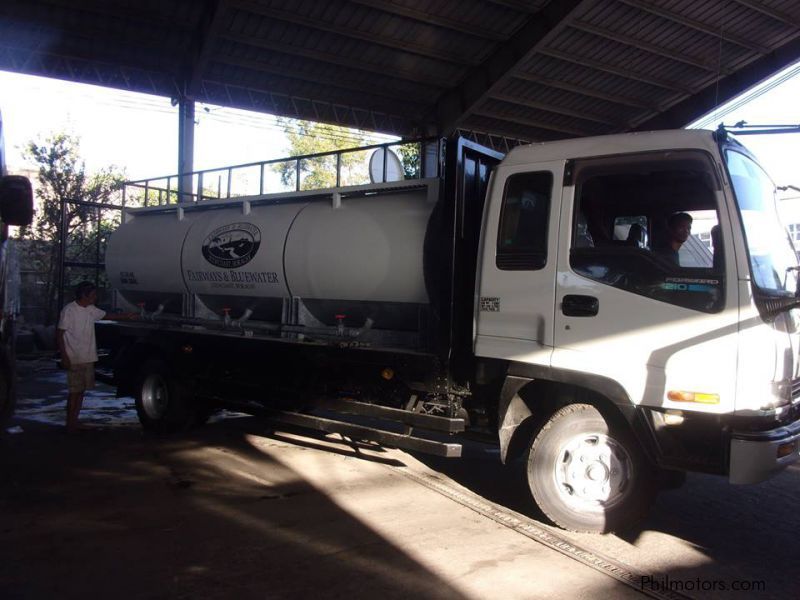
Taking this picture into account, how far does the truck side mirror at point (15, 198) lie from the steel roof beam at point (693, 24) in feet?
44.3

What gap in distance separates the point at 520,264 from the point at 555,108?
1647 centimetres

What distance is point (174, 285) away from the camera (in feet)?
25.0

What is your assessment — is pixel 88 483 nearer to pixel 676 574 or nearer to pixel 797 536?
pixel 676 574

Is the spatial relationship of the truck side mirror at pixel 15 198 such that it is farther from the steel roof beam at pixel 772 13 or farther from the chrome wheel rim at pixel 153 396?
the steel roof beam at pixel 772 13

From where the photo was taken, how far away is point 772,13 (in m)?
15.7

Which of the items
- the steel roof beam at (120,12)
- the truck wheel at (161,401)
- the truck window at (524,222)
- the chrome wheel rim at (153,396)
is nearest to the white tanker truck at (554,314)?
the truck window at (524,222)

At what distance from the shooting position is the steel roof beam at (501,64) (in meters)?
14.7

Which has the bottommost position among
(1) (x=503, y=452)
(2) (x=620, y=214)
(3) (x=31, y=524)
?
(3) (x=31, y=524)

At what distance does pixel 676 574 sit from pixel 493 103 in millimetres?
16745

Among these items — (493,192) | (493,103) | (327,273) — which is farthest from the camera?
(493,103)

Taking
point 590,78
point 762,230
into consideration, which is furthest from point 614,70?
point 762,230

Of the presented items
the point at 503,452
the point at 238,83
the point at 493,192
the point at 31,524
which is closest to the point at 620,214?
the point at 493,192

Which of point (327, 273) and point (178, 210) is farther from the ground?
point (178, 210)

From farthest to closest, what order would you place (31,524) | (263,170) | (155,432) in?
(155,432)
(263,170)
(31,524)
